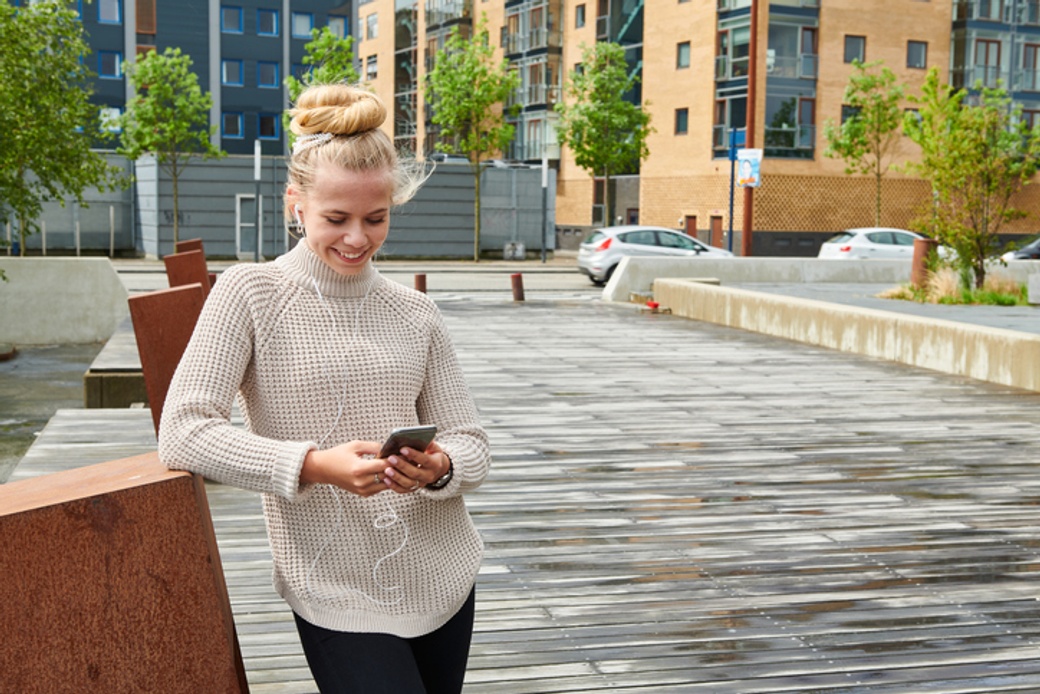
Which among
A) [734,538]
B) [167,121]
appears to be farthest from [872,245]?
[734,538]

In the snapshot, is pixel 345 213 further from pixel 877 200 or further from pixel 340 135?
pixel 877 200

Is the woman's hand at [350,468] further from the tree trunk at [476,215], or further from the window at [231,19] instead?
the window at [231,19]

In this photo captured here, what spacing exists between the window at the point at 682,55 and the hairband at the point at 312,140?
46559 mm

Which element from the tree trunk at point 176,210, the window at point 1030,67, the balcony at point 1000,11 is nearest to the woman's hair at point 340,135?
the tree trunk at point 176,210

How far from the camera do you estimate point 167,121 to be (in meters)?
39.4

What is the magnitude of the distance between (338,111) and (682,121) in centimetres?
4669

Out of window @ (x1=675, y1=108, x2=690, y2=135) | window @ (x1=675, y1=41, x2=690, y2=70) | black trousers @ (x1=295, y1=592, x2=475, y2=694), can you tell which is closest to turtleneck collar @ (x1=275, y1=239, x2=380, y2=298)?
black trousers @ (x1=295, y1=592, x2=475, y2=694)

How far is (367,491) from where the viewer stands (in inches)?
90.2

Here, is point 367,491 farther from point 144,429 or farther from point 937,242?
point 937,242

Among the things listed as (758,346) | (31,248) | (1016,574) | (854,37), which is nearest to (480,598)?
(1016,574)

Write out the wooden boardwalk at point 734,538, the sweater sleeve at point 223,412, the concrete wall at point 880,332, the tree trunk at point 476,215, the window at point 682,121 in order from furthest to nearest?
the window at point 682,121
the tree trunk at point 476,215
the concrete wall at point 880,332
the wooden boardwalk at point 734,538
the sweater sleeve at point 223,412

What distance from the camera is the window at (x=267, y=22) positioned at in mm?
63875

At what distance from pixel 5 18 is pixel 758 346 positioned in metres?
10.5

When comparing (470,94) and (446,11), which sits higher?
(446,11)
